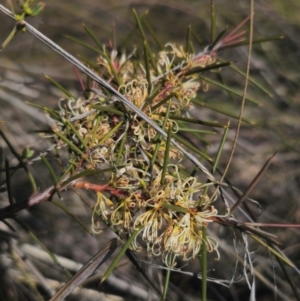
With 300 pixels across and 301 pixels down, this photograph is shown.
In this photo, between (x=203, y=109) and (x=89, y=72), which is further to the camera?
(x=203, y=109)

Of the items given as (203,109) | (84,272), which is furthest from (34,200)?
(203,109)

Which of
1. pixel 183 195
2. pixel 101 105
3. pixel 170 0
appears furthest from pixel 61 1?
pixel 183 195

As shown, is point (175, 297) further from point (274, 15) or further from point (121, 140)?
point (274, 15)

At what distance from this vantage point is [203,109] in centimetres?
126

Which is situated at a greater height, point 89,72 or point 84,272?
point 89,72

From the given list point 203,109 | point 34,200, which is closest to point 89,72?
point 34,200

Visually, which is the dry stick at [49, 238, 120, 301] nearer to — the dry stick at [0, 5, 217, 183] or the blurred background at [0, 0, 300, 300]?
the dry stick at [0, 5, 217, 183]

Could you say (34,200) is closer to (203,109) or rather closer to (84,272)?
(84,272)

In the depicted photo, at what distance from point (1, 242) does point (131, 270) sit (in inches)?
11.9

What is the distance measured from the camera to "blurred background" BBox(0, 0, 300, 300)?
110cm

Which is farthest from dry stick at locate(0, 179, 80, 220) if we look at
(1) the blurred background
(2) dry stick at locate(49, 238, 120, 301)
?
(1) the blurred background

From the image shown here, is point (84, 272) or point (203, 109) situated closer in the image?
point (84, 272)

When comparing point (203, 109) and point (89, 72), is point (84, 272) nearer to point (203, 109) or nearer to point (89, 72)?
point (89, 72)

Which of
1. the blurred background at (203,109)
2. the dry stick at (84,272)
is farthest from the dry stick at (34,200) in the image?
the blurred background at (203,109)
